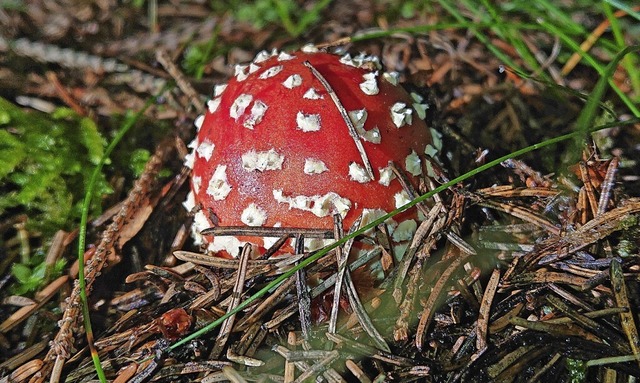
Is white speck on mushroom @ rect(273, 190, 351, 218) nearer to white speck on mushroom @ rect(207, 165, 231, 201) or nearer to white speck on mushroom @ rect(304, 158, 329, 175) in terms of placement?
white speck on mushroom @ rect(304, 158, 329, 175)

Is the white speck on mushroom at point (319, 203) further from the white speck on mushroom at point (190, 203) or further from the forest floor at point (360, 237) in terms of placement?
the white speck on mushroom at point (190, 203)

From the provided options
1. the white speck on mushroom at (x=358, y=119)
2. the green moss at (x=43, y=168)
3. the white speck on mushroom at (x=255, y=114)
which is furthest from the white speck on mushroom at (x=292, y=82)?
the green moss at (x=43, y=168)

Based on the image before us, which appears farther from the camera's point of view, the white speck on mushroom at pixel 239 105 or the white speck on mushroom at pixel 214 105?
the white speck on mushroom at pixel 214 105

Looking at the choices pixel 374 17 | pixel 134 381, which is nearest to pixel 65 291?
pixel 134 381

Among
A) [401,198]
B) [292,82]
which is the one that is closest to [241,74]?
[292,82]

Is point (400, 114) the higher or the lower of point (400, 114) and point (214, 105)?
the lower

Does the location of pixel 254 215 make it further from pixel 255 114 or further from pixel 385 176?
pixel 385 176

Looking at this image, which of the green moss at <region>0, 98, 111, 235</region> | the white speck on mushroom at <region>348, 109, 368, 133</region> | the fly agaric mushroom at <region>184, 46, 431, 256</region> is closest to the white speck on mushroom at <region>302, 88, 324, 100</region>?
the fly agaric mushroom at <region>184, 46, 431, 256</region>

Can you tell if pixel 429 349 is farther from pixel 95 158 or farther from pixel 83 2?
pixel 83 2
